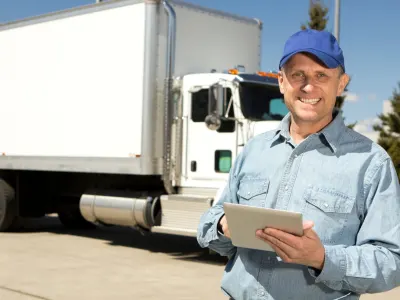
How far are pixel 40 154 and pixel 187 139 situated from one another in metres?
3.10

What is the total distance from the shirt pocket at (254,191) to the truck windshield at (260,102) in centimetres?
759

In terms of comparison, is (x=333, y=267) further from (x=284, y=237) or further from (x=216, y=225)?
(x=216, y=225)

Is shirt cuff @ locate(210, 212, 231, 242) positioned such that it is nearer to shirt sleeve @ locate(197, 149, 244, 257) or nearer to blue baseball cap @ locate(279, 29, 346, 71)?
shirt sleeve @ locate(197, 149, 244, 257)

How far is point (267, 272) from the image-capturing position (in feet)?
7.95

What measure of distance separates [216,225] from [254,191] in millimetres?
192

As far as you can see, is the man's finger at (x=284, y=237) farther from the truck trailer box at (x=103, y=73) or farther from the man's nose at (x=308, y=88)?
the truck trailer box at (x=103, y=73)

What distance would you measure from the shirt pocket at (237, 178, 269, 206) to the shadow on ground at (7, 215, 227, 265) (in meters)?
7.77

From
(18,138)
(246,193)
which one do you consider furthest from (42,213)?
(246,193)

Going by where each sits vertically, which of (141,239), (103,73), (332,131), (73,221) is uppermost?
(103,73)

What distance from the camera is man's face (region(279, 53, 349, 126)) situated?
243 centimetres

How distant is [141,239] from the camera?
508 inches

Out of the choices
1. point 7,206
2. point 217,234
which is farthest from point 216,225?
point 7,206

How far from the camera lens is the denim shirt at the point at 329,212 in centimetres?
224

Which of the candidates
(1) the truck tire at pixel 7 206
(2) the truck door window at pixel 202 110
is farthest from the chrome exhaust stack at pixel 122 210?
(1) the truck tire at pixel 7 206
